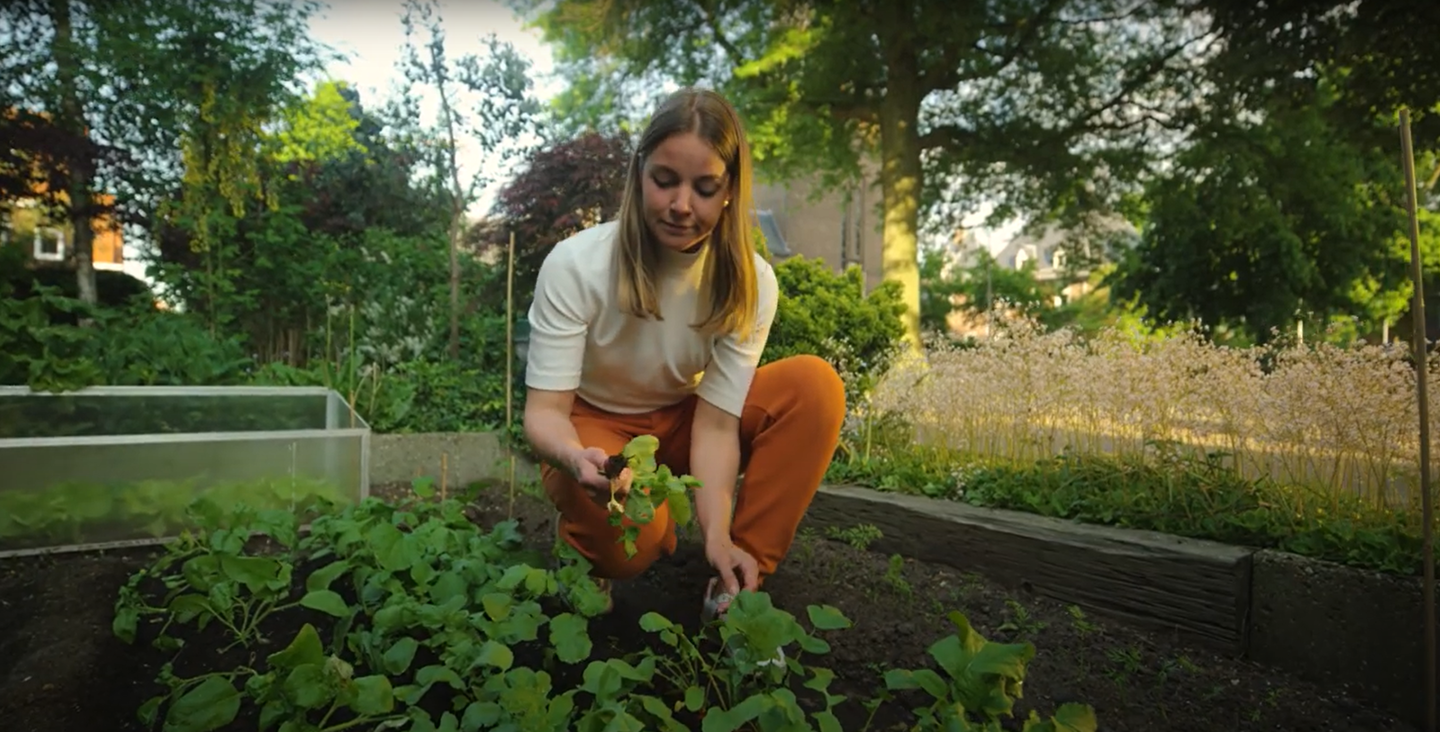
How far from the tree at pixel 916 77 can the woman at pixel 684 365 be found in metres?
4.26

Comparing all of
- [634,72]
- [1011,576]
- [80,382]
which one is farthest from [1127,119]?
[80,382]

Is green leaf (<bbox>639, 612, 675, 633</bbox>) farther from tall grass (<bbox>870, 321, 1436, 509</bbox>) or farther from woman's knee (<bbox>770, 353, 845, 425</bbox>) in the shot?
tall grass (<bbox>870, 321, 1436, 509</bbox>)

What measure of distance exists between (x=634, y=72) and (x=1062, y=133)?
3750 mm

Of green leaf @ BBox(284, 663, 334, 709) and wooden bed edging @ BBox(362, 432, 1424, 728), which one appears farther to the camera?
wooden bed edging @ BBox(362, 432, 1424, 728)

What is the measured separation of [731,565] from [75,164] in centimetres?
381

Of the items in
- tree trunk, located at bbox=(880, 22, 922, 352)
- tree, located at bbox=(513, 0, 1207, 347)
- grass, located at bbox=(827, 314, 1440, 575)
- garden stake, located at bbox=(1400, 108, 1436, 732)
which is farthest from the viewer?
tree trunk, located at bbox=(880, 22, 922, 352)

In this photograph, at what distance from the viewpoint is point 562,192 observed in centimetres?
458

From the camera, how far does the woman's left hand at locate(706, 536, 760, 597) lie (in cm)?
144

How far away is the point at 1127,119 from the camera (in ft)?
22.7

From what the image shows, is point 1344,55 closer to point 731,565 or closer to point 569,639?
point 731,565

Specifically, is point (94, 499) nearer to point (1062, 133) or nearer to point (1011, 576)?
point (1011, 576)

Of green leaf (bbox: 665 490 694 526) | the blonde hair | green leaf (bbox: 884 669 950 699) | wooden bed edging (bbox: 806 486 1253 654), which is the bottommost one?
wooden bed edging (bbox: 806 486 1253 654)

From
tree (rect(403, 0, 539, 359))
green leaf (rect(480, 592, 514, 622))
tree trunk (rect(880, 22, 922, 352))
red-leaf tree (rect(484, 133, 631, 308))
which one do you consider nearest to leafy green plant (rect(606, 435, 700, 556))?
green leaf (rect(480, 592, 514, 622))

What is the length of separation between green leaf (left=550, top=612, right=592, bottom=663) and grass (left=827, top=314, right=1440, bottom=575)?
1470mm
